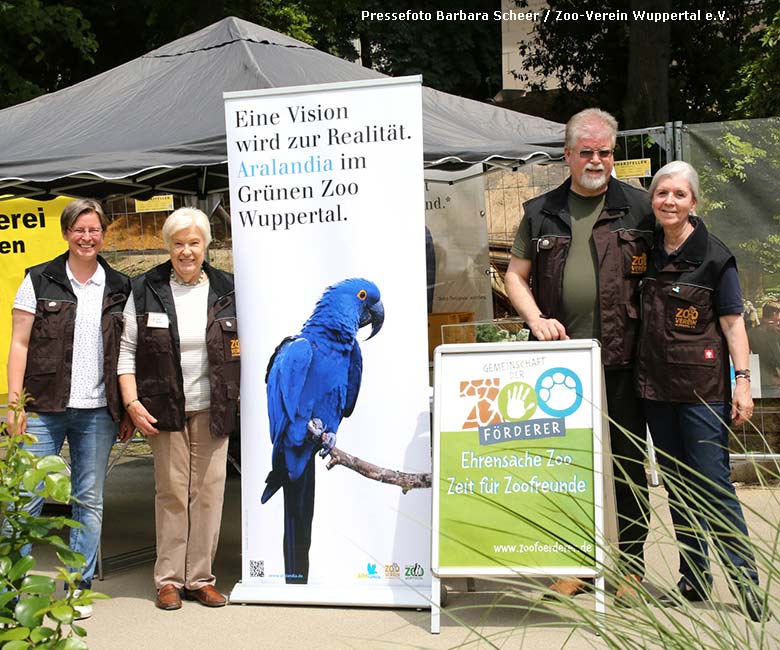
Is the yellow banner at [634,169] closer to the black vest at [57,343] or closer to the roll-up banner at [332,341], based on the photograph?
the roll-up banner at [332,341]

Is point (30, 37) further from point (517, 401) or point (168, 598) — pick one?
point (517, 401)

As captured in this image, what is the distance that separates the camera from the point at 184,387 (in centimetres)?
479

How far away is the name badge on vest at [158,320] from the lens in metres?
4.76

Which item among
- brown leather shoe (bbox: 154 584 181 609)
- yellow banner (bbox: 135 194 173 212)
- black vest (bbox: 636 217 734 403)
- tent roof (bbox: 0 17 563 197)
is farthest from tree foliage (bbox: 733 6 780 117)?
brown leather shoe (bbox: 154 584 181 609)

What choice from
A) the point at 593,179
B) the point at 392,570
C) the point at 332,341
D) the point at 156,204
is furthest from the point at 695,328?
the point at 156,204

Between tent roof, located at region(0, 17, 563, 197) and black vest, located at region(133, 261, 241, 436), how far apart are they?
3.34 ft

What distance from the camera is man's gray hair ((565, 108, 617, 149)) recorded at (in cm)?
450

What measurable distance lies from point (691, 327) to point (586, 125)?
0.94 meters

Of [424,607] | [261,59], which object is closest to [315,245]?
[424,607]

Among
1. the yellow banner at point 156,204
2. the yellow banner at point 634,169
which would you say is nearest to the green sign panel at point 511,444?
the yellow banner at point 634,169

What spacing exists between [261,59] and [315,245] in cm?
255

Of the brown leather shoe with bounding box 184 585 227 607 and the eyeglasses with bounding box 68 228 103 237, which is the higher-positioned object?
the eyeglasses with bounding box 68 228 103 237

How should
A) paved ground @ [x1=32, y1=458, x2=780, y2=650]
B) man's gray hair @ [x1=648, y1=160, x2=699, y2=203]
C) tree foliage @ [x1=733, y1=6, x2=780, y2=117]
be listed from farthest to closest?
tree foliage @ [x1=733, y1=6, x2=780, y2=117] → man's gray hair @ [x1=648, y1=160, x2=699, y2=203] → paved ground @ [x1=32, y1=458, x2=780, y2=650]

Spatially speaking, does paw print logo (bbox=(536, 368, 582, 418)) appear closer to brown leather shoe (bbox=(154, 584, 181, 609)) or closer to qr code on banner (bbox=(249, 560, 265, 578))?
qr code on banner (bbox=(249, 560, 265, 578))
